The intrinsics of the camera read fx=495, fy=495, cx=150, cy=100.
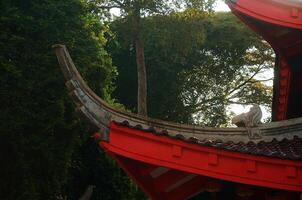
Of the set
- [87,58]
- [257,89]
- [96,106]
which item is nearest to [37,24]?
[87,58]

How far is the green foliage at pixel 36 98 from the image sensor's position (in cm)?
1177

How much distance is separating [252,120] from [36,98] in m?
7.24

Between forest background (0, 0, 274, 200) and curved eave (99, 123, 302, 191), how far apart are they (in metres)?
7.41

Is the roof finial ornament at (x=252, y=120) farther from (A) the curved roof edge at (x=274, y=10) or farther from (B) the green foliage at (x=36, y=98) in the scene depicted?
(B) the green foliage at (x=36, y=98)

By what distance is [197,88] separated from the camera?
2584cm

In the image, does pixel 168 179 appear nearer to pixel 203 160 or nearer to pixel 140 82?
pixel 203 160

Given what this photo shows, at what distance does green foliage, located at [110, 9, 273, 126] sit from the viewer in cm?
2456

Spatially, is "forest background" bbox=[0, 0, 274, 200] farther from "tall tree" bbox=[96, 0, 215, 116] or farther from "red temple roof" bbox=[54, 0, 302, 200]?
"red temple roof" bbox=[54, 0, 302, 200]

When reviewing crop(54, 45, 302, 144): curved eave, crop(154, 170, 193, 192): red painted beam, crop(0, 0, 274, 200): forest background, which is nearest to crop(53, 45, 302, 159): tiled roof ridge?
crop(54, 45, 302, 144): curved eave

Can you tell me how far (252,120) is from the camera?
639 centimetres

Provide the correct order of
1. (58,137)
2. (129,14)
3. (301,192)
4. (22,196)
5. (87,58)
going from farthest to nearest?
(129,14) → (87,58) → (58,137) → (22,196) → (301,192)

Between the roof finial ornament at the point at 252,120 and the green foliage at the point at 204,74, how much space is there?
16.3m

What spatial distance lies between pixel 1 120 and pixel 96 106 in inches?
286

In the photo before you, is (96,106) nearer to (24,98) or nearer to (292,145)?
(292,145)
